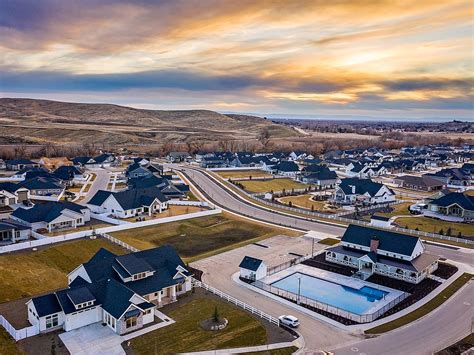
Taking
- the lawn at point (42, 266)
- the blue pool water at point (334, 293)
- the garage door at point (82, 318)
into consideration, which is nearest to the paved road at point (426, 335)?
the blue pool water at point (334, 293)

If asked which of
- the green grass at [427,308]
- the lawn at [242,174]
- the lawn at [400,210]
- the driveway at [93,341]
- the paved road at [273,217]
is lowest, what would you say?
the driveway at [93,341]

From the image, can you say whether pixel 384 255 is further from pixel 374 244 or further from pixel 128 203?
pixel 128 203

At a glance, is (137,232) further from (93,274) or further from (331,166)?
(331,166)

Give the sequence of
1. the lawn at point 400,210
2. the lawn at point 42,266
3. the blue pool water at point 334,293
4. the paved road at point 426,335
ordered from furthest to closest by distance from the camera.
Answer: the lawn at point 400,210
the lawn at point 42,266
the blue pool water at point 334,293
the paved road at point 426,335

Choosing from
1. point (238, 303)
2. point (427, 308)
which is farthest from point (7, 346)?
point (427, 308)

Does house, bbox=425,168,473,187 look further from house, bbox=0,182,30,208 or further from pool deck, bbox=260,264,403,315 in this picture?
house, bbox=0,182,30,208

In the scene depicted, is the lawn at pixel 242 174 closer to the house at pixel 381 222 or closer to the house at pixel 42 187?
the house at pixel 42 187

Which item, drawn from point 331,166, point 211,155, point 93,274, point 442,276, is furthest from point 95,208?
point 331,166
